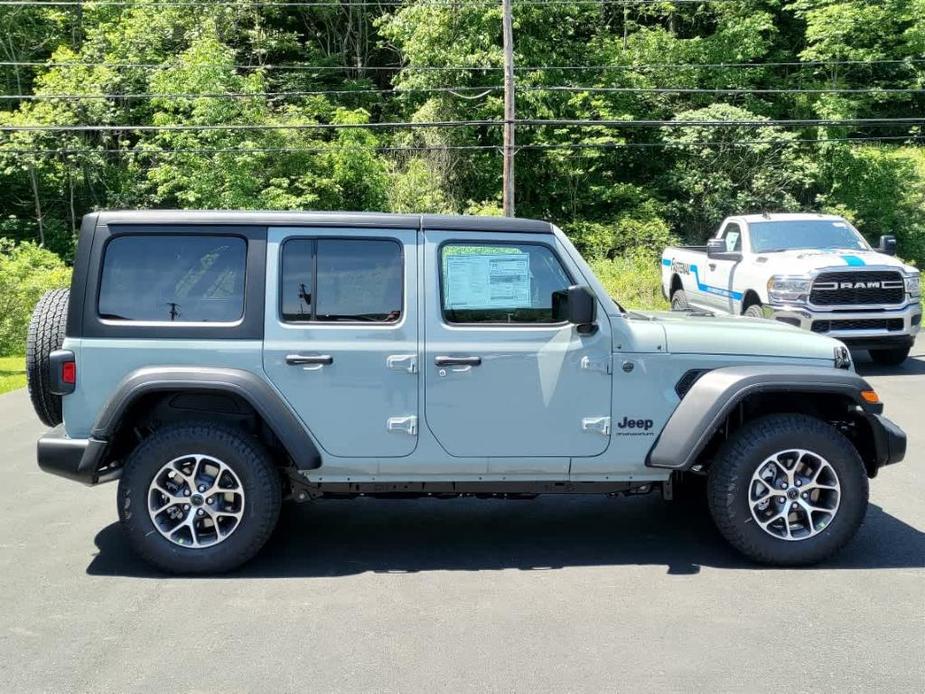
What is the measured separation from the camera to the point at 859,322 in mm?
12953

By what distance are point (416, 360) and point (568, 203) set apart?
31820 millimetres

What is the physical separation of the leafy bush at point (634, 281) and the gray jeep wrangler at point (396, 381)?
59.2ft

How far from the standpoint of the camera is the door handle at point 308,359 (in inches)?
208

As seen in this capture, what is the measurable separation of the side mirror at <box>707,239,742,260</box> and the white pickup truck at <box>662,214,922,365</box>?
0.04 ft

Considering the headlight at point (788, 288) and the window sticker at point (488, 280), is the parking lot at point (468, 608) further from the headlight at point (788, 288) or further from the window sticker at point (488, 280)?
the headlight at point (788, 288)

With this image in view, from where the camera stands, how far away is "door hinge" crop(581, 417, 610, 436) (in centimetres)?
540

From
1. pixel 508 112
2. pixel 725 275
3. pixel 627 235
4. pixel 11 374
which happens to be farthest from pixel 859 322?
pixel 627 235

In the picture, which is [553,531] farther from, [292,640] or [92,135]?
[92,135]

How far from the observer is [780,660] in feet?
13.7

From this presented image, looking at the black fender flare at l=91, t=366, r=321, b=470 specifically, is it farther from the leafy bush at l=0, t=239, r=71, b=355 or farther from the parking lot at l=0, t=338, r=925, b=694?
the leafy bush at l=0, t=239, r=71, b=355

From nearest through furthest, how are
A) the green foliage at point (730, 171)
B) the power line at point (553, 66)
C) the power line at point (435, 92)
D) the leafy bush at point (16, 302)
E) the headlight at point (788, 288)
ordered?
the headlight at point (788, 288) → the leafy bush at point (16, 302) → the power line at point (435, 92) → the power line at point (553, 66) → the green foliage at point (730, 171)

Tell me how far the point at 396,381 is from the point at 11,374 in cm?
1243

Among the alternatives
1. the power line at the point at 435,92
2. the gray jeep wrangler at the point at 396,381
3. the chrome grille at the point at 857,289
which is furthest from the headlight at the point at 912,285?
the power line at the point at 435,92

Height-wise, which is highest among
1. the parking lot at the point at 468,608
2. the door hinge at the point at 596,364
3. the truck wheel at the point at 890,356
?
the door hinge at the point at 596,364
